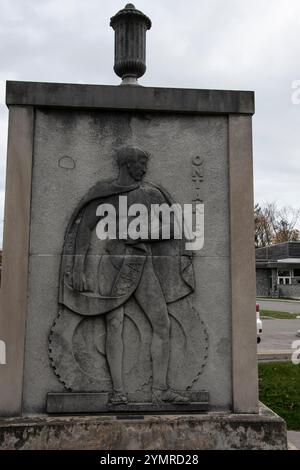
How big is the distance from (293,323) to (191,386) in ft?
50.5

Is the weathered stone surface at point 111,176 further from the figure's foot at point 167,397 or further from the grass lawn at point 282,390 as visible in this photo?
the grass lawn at point 282,390

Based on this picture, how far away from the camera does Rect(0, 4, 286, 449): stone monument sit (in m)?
3.85

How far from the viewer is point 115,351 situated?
12.8 ft

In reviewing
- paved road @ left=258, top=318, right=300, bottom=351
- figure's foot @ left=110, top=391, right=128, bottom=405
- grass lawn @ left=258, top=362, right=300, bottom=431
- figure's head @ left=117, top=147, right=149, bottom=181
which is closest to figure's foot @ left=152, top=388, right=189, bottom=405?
figure's foot @ left=110, top=391, right=128, bottom=405

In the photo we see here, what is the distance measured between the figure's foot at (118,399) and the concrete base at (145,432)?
0.39ft

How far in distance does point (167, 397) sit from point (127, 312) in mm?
813

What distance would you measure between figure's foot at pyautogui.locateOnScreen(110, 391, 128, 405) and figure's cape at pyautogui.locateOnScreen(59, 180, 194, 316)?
71cm

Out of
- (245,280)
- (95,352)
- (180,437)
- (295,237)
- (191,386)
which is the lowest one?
(180,437)

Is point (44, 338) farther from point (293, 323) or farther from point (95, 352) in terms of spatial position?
point (293, 323)

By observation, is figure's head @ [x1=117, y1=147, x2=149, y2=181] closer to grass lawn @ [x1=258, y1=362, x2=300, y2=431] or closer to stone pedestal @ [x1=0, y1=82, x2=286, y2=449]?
stone pedestal @ [x1=0, y1=82, x2=286, y2=449]

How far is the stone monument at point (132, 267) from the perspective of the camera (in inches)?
152

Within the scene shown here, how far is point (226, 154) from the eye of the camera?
4.25 meters

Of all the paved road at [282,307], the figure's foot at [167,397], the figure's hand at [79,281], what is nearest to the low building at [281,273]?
the paved road at [282,307]

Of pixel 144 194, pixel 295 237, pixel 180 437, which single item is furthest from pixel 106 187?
pixel 295 237
